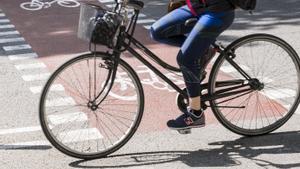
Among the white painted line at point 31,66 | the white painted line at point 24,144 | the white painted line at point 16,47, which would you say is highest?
the white painted line at point 24,144

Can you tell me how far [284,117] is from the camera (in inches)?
224

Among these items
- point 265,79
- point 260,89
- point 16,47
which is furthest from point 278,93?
point 16,47

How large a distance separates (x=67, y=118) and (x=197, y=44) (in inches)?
57.8

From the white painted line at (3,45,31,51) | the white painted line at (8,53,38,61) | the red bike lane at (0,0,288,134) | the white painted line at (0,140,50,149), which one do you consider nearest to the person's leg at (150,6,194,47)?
the red bike lane at (0,0,288,134)

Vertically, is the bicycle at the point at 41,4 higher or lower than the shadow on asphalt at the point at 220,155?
lower

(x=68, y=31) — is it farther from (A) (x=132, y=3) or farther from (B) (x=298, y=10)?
(A) (x=132, y=3)

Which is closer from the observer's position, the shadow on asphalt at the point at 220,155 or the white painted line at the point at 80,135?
the shadow on asphalt at the point at 220,155

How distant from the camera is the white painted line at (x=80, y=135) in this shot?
5.36 m

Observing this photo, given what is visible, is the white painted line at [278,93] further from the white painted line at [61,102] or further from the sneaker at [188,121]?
the white painted line at [61,102]

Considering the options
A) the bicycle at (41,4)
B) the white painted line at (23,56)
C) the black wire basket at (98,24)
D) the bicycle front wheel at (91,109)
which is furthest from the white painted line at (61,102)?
the bicycle at (41,4)

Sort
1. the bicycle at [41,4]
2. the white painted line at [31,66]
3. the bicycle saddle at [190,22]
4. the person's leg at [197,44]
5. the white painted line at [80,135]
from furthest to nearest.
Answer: the bicycle at [41,4]
the white painted line at [31,66]
the white painted line at [80,135]
the bicycle saddle at [190,22]
the person's leg at [197,44]

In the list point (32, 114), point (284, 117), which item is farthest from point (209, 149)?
point (32, 114)

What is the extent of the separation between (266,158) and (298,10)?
6.33 m

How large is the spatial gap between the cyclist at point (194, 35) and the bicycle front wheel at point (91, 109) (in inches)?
14.9
